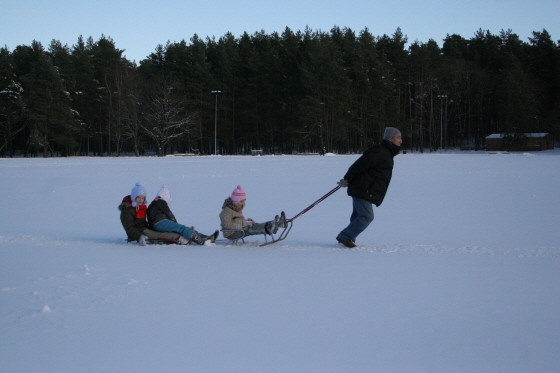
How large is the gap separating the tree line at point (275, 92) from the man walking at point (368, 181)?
4901 centimetres

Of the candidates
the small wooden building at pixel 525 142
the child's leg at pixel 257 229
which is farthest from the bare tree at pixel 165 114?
the child's leg at pixel 257 229

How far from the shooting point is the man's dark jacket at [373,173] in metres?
6.89

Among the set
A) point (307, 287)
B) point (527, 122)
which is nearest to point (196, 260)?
point (307, 287)

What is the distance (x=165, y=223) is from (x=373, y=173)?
3275 millimetres

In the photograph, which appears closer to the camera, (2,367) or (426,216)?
(2,367)

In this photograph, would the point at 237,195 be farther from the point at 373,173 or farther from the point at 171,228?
the point at 373,173

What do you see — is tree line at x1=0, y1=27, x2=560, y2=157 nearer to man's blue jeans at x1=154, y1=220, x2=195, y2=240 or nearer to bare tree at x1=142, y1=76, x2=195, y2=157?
bare tree at x1=142, y1=76, x2=195, y2=157

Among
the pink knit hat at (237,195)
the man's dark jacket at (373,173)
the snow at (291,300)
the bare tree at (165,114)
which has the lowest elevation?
the snow at (291,300)

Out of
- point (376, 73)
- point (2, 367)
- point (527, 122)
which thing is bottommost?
point (2, 367)

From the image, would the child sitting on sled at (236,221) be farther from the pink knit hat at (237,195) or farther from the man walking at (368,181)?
the man walking at (368,181)

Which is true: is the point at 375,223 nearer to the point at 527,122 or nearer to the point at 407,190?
the point at 407,190

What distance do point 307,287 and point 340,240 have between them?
222cm

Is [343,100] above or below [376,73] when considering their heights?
below

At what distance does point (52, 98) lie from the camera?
2124 inches
